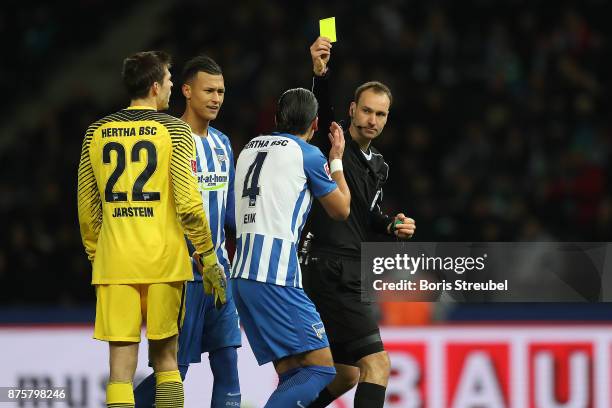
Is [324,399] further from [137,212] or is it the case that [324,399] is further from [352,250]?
[137,212]

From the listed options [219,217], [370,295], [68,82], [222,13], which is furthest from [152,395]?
[68,82]

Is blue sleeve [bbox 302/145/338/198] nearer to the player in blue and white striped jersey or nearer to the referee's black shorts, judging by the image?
the player in blue and white striped jersey

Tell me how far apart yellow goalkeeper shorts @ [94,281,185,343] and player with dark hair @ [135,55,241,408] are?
0.67 m

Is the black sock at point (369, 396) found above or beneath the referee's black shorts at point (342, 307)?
beneath

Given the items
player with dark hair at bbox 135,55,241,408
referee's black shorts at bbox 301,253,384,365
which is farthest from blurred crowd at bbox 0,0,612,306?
referee's black shorts at bbox 301,253,384,365

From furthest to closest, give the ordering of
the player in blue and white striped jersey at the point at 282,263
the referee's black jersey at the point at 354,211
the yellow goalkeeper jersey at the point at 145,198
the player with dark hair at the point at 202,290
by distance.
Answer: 1. the referee's black jersey at the point at 354,211
2. the player with dark hair at the point at 202,290
3. the player in blue and white striped jersey at the point at 282,263
4. the yellow goalkeeper jersey at the point at 145,198

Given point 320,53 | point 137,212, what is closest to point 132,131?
point 137,212

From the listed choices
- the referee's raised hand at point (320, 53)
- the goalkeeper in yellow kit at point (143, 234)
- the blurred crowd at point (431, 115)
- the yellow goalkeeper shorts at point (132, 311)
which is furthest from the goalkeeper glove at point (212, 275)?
the blurred crowd at point (431, 115)

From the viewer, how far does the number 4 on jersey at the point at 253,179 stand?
5691 mm

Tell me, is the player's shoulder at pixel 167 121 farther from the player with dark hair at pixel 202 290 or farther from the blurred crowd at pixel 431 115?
the blurred crowd at pixel 431 115

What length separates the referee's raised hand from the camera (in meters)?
6.04

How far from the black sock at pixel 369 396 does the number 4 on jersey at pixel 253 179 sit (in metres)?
1.20

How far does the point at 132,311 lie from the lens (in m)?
5.32

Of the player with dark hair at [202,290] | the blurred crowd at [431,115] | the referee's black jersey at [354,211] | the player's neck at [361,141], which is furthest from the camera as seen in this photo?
the blurred crowd at [431,115]
